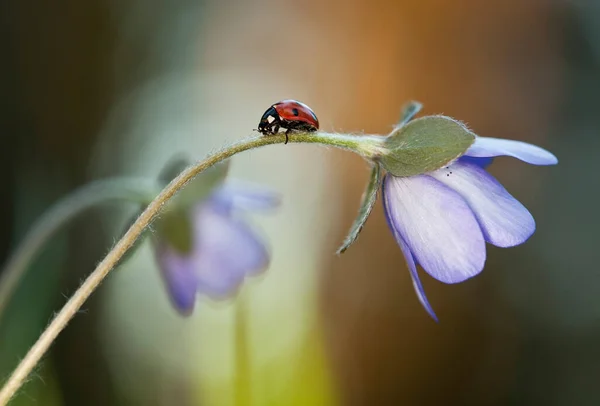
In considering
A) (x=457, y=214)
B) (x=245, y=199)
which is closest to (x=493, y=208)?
(x=457, y=214)

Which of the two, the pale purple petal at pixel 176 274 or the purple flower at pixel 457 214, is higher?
the purple flower at pixel 457 214

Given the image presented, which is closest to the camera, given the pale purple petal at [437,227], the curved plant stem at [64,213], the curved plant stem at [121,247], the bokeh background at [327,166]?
the curved plant stem at [121,247]

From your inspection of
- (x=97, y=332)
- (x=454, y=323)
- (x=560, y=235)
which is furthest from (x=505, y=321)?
(x=97, y=332)

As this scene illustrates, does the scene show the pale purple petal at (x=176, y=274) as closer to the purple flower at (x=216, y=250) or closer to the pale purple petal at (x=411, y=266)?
the purple flower at (x=216, y=250)

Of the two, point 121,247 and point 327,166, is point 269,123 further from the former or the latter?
point 327,166

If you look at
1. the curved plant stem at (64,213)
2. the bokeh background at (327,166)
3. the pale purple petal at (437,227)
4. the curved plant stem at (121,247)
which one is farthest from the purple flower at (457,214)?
the bokeh background at (327,166)

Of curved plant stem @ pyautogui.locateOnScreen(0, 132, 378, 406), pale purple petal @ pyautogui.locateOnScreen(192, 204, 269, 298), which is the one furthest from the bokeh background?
curved plant stem @ pyautogui.locateOnScreen(0, 132, 378, 406)

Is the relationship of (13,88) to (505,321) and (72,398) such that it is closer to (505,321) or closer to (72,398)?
(72,398)

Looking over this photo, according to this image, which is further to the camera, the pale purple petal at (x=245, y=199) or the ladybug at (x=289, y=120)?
the pale purple petal at (x=245, y=199)
